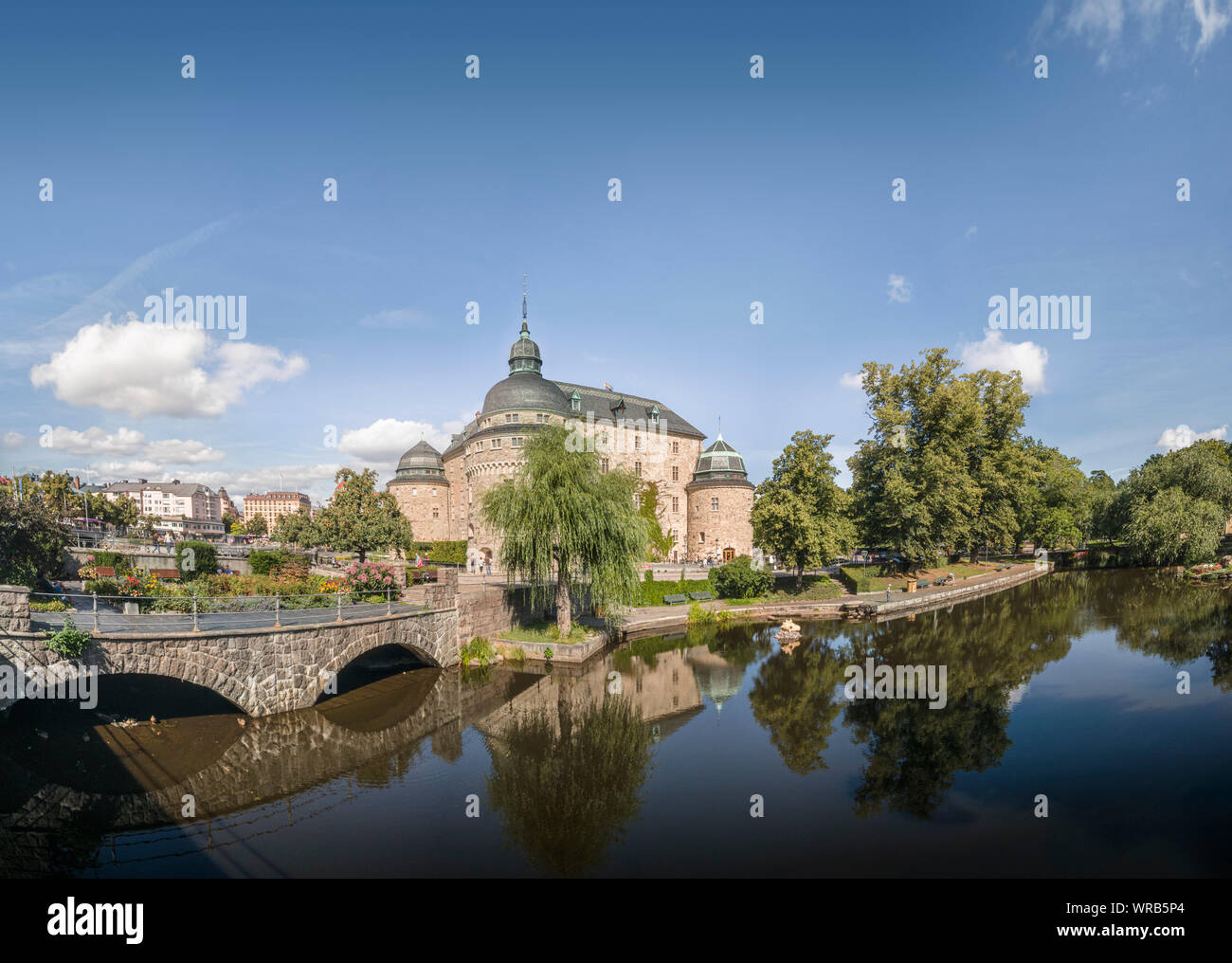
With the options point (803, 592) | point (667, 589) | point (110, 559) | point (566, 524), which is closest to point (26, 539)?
point (110, 559)

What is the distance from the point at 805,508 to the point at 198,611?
28.9 m

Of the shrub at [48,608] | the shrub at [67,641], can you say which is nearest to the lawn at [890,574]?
the shrub at [67,641]

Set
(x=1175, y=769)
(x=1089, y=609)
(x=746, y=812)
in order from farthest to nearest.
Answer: (x=1089, y=609), (x=1175, y=769), (x=746, y=812)

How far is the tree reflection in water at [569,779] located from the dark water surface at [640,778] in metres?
0.05

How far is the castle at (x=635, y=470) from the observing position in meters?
46.3

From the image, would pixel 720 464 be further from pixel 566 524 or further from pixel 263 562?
pixel 263 562

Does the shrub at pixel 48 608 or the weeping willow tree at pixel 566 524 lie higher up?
the weeping willow tree at pixel 566 524

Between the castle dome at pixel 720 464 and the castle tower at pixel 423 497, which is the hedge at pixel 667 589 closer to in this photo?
the castle dome at pixel 720 464

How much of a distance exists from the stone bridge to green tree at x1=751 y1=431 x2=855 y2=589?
2278 centimetres

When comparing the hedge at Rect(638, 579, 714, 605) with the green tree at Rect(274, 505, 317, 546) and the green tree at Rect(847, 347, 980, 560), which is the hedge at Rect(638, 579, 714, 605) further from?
the green tree at Rect(274, 505, 317, 546)
